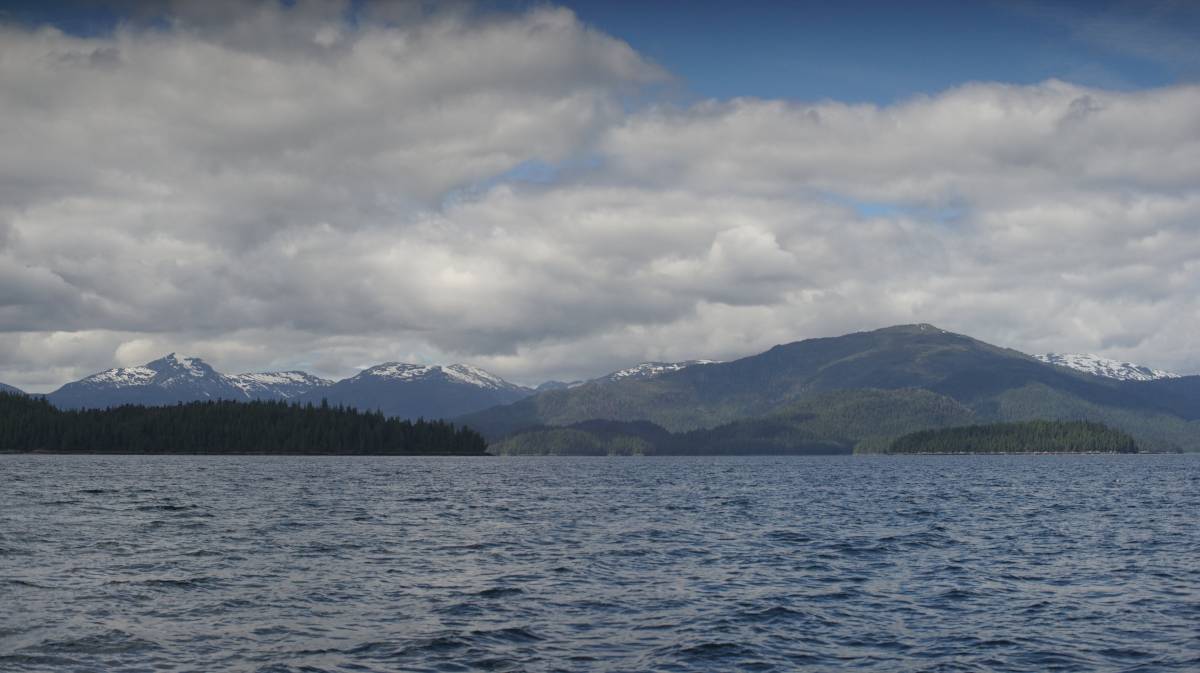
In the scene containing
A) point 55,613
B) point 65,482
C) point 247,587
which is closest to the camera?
point 55,613

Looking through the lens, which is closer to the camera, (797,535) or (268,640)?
(268,640)

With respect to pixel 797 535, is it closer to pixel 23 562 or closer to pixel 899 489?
pixel 23 562

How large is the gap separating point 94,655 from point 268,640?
5.50 metres

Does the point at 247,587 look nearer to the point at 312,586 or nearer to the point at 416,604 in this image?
the point at 312,586

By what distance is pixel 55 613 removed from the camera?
3738cm

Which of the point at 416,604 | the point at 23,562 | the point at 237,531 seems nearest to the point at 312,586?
the point at 416,604

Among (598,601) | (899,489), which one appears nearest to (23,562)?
(598,601)

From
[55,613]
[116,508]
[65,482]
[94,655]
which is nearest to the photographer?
[94,655]

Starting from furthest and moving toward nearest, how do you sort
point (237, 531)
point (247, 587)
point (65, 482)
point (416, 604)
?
point (65, 482)
point (237, 531)
point (247, 587)
point (416, 604)

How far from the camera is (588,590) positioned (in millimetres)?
45031

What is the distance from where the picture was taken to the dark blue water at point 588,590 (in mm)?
32250

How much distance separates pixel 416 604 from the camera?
40.9 m

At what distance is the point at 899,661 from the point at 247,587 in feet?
97.6

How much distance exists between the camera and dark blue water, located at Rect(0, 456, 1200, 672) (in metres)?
32.2
